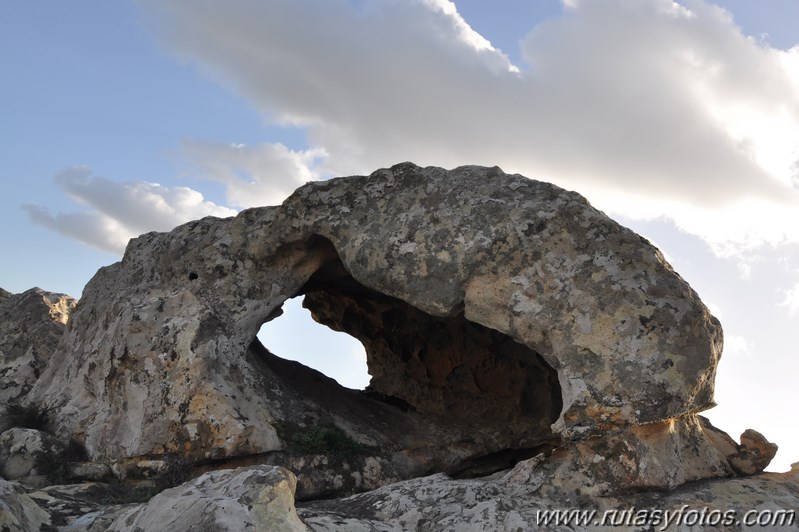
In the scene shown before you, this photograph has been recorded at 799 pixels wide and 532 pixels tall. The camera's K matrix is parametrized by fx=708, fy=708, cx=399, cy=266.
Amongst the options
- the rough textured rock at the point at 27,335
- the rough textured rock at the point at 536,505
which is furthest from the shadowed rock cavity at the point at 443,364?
the rough textured rock at the point at 27,335

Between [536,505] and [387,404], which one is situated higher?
[387,404]

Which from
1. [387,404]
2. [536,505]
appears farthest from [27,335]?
[536,505]

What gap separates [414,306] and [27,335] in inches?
243

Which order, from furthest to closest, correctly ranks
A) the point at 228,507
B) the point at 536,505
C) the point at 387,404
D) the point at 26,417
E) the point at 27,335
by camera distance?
the point at 27,335 → the point at 387,404 → the point at 26,417 → the point at 536,505 → the point at 228,507

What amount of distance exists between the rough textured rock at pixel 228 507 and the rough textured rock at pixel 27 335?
5.96 m

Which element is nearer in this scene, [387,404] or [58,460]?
[58,460]

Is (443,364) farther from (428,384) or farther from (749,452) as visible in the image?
(749,452)

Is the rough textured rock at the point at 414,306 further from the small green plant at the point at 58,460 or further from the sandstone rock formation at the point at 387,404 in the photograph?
the small green plant at the point at 58,460

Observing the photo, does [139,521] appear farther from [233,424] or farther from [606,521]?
[606,521]

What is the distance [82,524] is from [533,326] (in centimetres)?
410

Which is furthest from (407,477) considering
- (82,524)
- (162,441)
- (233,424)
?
(82,524)

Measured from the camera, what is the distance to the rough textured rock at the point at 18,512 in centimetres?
429

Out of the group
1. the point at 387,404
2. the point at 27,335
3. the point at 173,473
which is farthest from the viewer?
the point at 27,335

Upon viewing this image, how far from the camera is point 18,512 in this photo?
179 inches
